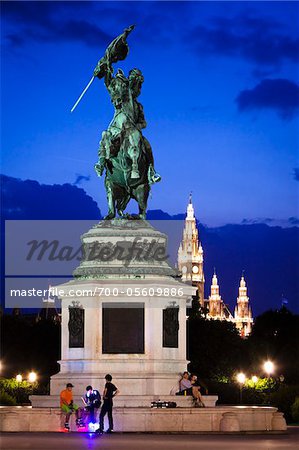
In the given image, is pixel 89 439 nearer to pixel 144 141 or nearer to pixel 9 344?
pixel 144 141

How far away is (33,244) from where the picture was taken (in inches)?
1905

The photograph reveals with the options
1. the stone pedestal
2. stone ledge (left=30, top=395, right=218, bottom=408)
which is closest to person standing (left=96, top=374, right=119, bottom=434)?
stone ledge (left=30, top=395, right=218, bottom=408)

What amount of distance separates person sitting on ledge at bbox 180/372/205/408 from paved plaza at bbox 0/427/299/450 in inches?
150

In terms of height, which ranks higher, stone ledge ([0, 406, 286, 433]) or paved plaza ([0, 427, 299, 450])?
stone ledge ([0, 406, 286, 433])

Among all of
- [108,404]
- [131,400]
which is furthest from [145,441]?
[131,400]

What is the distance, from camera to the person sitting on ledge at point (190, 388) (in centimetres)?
4166

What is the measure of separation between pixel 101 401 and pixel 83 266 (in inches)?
227

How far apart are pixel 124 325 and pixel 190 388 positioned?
2880mm

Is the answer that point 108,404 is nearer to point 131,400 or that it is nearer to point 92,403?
point 92,403

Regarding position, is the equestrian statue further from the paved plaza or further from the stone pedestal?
the paved plaza

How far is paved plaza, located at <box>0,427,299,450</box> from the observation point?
106 feet

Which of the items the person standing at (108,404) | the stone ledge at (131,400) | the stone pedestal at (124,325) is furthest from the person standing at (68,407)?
Answer: the stone pedestal at (124,325)

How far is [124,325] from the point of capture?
42.6m

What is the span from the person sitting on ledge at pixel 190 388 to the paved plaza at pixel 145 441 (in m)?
3.81
